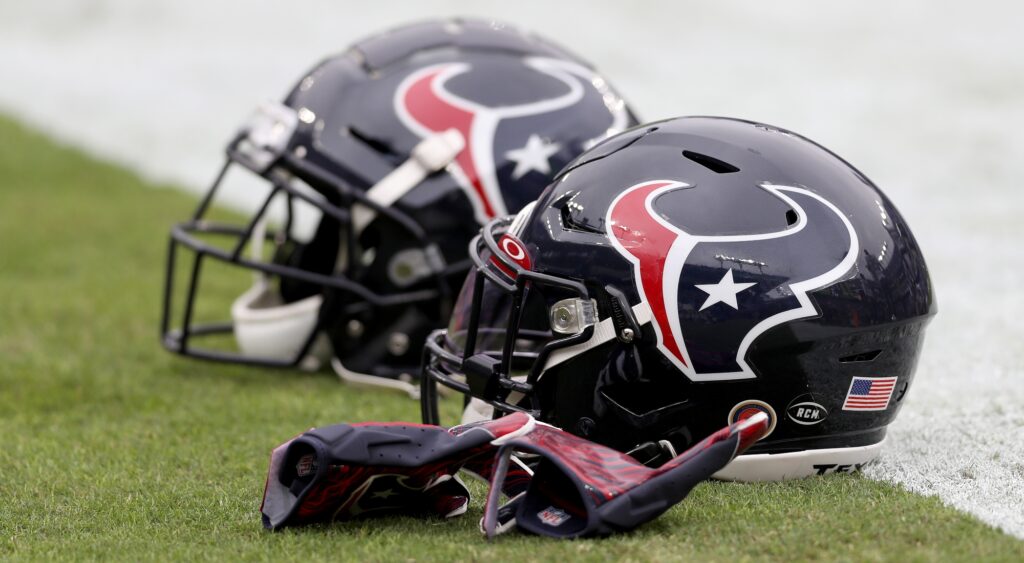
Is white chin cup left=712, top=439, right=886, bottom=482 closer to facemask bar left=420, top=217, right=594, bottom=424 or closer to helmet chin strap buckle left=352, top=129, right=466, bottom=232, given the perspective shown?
facemask bar left=420, top=217, right=594, bottom=424

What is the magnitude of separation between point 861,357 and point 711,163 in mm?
514

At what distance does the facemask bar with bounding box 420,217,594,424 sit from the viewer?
2.57 metres

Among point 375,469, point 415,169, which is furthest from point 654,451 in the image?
point 415,169

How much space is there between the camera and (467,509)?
2508 millimetres

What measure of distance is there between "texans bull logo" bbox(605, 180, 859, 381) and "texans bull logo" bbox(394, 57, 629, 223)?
124cm

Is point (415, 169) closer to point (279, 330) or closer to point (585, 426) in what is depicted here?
point (279, 330)

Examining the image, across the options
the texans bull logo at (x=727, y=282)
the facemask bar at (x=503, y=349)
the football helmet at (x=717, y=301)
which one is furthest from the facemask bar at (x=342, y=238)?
the texans bull logo at (x=727, y=282)

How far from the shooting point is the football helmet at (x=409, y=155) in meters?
3.69

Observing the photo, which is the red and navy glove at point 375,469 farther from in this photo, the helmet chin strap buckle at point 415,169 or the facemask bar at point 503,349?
the helmet chin strap buckle at point 415,169

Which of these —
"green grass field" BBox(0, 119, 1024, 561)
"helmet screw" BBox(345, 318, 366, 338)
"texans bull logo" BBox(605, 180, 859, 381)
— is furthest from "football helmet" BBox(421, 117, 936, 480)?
"helmet screw" BBox(345, 318, 366, 338)

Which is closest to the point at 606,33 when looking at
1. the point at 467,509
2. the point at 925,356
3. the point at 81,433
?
the point at 925,356

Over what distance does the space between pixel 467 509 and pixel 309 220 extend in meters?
4.89

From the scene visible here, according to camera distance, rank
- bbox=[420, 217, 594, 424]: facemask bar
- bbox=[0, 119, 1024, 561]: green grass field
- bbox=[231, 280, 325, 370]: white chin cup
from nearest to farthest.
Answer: bbox=[0, 119, 1024, 561]: green grass field, bbox=[420, 217, 594, 424]: facemask bar, bbox=[231, 280, 325, 370]: white chin cup

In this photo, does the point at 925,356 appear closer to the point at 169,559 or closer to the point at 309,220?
the point at 169,559
